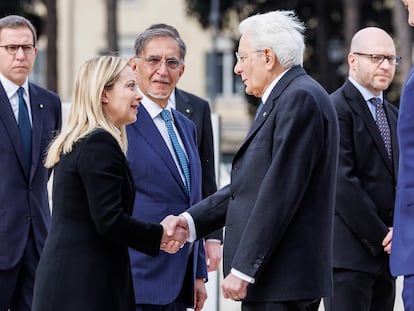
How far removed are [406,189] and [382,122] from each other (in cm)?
199

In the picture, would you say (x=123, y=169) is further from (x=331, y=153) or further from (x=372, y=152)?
(x=372, y=152)

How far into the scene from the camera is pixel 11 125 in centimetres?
711

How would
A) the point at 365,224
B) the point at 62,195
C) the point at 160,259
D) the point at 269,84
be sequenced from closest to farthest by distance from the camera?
the point at 62,195 < the point at 269,84 < the point at 160,259 < the point at 365,224

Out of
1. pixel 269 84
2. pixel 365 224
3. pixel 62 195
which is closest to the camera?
pixel 62 195

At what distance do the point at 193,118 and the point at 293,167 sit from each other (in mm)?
1939

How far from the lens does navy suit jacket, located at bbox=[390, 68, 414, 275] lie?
5.22 meters

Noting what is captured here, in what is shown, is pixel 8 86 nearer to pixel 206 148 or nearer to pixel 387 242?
pixel 206 148

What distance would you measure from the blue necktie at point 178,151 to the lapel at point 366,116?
3.99ft

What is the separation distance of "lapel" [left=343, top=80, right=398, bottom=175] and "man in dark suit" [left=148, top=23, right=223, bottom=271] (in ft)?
2.94

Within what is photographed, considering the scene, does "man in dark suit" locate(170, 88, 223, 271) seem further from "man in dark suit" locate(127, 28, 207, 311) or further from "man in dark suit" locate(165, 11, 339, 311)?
"man in dark suit" locate(165, 11, 339, 311)

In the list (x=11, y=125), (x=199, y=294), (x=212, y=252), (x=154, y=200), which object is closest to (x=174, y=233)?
(x=154, y=200)

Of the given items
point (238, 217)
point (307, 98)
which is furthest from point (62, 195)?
point (307, 98)

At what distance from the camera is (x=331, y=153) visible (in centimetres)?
566

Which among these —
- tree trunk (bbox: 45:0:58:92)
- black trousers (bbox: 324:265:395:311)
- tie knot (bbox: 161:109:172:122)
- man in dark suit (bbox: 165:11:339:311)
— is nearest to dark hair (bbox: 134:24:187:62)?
tie knot (bbox: 161:109:172:122)
